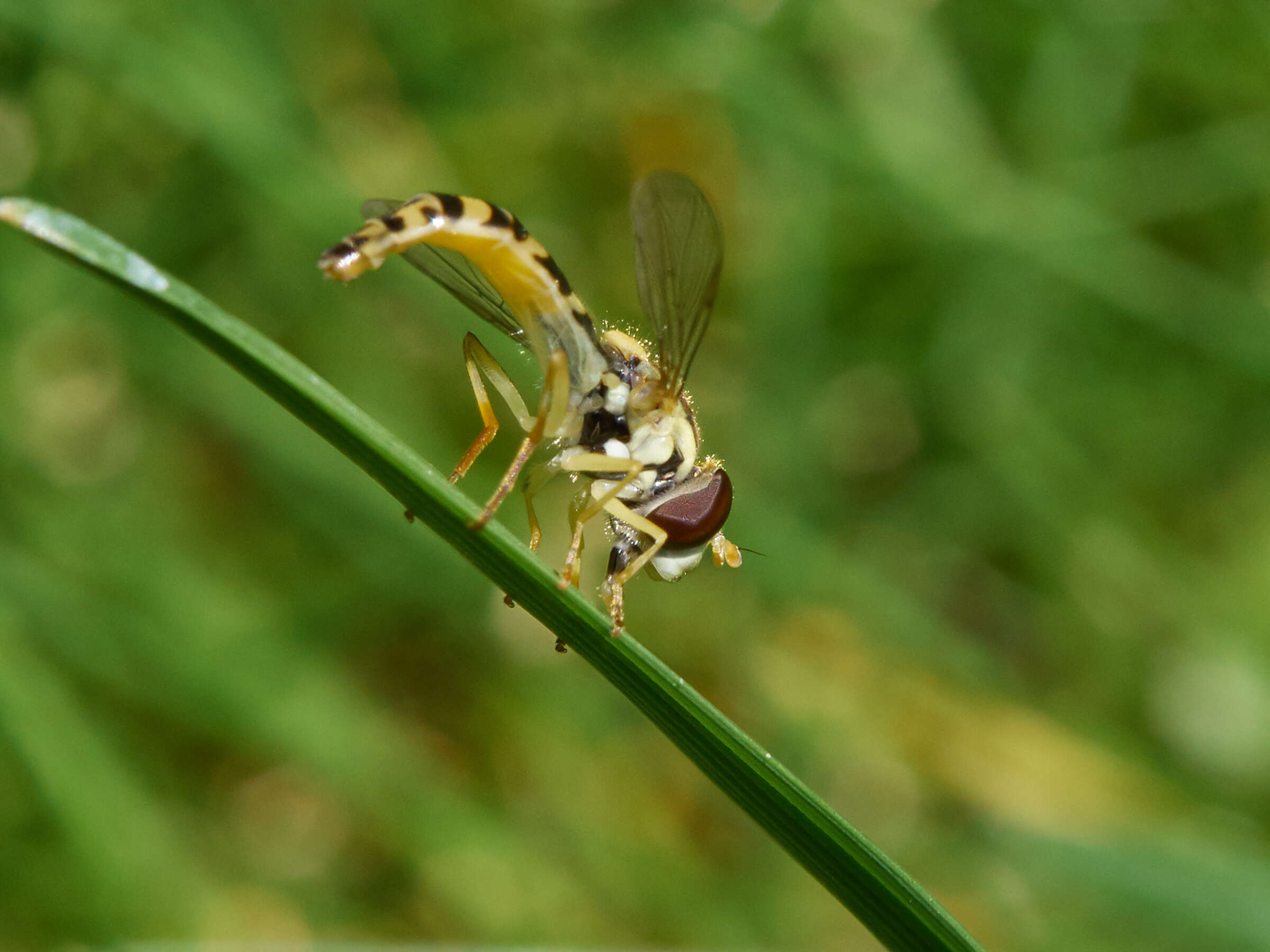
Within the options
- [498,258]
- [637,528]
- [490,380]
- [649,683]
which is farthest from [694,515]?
[649,683]

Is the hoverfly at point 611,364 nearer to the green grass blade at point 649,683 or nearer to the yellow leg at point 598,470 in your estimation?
the yellow leg at point 598,470

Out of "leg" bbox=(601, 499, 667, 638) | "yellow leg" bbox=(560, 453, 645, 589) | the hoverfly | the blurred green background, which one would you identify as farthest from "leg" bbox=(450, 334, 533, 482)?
the blurred green background

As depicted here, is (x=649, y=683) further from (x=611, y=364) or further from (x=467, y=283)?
(x=467, y=283)

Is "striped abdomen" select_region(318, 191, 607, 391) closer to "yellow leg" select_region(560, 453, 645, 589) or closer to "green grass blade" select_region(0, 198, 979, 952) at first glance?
"yellow leg" select_region(560, 453, 645, 589)

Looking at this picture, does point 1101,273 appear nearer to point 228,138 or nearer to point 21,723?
point 228,138

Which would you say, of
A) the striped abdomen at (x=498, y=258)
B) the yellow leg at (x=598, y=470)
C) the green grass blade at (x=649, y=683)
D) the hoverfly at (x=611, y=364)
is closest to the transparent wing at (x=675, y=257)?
the hoverfly at (x=611, y=364)

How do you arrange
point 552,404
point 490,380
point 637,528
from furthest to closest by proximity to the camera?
point 490,380, point 637,528, point 552,404
